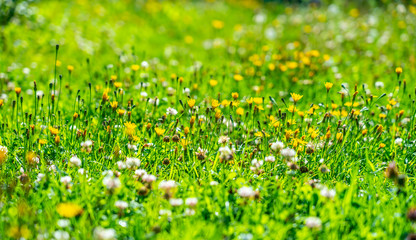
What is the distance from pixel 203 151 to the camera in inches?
98.5

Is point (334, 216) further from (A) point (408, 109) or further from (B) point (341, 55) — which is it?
(B) point (341, 55)

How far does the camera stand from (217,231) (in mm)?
1762

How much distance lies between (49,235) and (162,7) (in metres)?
6.74

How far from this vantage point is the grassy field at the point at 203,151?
185 cm

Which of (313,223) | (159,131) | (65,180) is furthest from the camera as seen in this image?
(159,131)

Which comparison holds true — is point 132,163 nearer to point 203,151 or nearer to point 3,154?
point 203,151

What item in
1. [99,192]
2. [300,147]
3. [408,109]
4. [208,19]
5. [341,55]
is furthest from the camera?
A: [208,19]

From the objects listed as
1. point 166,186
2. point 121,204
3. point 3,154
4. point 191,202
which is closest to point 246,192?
point 191,202

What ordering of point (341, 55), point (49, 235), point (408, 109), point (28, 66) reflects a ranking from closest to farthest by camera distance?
point (49, 235) < point (408, 109) < point (28, 66) < point (341, 55)

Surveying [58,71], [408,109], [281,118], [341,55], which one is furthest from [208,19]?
[281,118]

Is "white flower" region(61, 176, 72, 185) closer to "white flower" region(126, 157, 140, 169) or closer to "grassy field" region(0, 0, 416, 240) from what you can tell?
"grassy field" region(0, 0, 416, 240)

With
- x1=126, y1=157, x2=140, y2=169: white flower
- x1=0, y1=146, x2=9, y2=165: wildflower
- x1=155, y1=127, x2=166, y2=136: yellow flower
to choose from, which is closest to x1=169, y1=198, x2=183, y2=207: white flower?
x1=126, y1=157, x2=140, y2=169: white flower

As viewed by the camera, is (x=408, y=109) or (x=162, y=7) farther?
(x=162, y=7)

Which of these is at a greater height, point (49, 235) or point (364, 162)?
point (364, 162)
